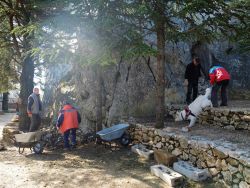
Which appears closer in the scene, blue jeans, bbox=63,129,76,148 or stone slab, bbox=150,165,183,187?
stone slab, bbox=150,165,183,187

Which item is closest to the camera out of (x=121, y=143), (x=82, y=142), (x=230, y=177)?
(x=230, y=177)

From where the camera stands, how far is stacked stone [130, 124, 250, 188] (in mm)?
6008

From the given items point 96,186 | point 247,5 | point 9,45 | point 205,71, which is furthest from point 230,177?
point 9,45

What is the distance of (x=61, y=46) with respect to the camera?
9.85m

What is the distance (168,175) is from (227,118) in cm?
385

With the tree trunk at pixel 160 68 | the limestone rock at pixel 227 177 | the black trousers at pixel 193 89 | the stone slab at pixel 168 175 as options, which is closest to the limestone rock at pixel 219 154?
the limestone rock at pixel 227 177

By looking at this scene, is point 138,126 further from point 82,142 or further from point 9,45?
point 9,45

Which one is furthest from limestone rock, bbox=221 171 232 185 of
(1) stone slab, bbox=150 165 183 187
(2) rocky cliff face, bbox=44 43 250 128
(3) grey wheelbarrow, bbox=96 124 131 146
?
(2) rocky cliff face, bbox=44 43 250 128

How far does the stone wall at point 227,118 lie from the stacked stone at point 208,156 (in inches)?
85.1

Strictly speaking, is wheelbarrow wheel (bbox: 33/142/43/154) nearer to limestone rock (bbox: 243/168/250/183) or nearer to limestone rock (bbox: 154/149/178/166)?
limestone rock (bbox: 154/149/178/166)

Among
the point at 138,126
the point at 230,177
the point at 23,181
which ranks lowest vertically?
the point at 23,181

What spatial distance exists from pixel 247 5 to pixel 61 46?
6114 mm

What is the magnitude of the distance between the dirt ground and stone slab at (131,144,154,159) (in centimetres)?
19

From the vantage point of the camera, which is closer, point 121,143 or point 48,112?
point 121,143
